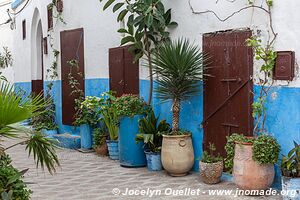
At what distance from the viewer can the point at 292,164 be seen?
525 cm

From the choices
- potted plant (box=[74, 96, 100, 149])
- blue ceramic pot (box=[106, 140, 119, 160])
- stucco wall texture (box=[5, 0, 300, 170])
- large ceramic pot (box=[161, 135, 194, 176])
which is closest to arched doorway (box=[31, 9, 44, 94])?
stucco wall texture (box=[5, 0, 300, 170])

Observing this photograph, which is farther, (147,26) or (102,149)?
(102,149)

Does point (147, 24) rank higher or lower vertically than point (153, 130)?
higher

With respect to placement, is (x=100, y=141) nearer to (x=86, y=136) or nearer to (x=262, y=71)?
(x=86, y=136)

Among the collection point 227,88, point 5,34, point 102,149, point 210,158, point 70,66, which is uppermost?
point 5,34

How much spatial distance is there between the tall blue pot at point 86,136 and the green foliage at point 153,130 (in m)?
2.40

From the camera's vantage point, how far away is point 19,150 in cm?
1047

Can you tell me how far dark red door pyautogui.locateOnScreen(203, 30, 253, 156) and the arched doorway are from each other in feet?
28.8

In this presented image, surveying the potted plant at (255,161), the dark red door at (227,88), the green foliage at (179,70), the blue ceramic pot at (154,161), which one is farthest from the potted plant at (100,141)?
the potted plant at (255,161)

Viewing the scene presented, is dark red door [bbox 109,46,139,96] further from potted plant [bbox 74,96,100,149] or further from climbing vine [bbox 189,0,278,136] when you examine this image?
climbing vine [bbox 189,0,278,136]

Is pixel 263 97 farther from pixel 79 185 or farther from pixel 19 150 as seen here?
pixel 19 150

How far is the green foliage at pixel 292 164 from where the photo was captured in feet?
17.0

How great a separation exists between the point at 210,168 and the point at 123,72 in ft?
11.1

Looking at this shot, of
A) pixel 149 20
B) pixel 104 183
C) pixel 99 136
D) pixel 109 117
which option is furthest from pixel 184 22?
pixel 99 136
